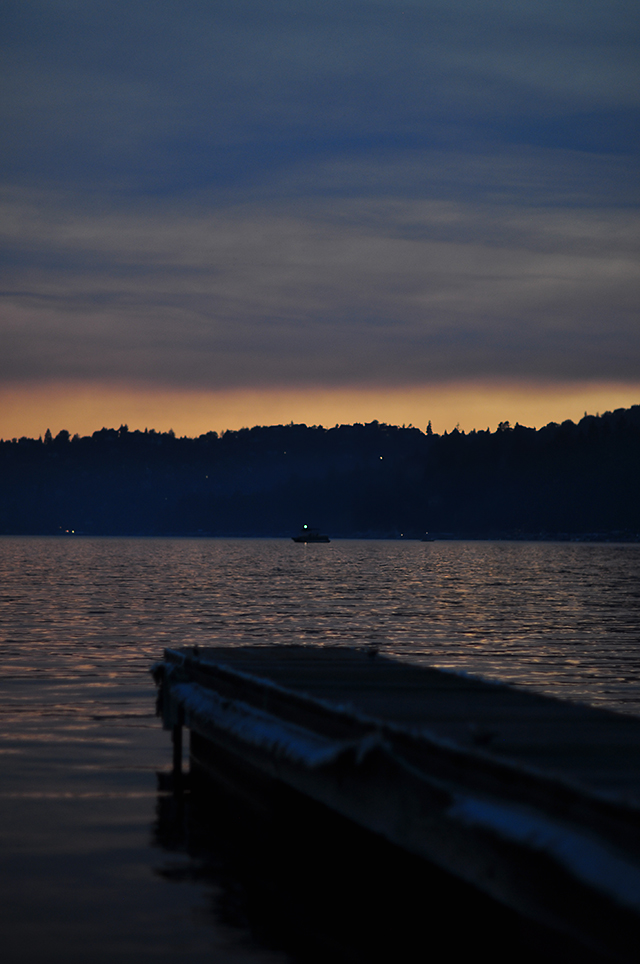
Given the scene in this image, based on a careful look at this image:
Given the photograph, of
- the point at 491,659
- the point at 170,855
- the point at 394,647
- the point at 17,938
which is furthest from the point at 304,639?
the point at 17,938

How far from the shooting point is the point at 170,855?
14.4 m

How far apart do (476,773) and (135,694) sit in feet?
63.3

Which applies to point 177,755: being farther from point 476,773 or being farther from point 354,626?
point 354,626

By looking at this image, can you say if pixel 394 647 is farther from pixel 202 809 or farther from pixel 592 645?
pixel 202 809

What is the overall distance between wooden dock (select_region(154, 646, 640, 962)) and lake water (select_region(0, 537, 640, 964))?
5.99ft

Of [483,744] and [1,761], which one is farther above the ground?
[483,744]

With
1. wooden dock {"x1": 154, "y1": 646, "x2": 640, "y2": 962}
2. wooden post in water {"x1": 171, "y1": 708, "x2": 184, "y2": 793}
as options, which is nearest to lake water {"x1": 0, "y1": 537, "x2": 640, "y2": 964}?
wooden post in water {"x1": 171, "y1": 708, "x2": 184, "y2": 793}

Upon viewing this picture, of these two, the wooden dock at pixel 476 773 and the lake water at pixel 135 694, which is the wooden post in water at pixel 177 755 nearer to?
the wooden dock at pixel 476 773

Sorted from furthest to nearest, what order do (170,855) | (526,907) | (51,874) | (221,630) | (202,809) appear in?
(221,630)
(202,809)
(170,855)
(51,874)
(526,907)

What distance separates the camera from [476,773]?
30.7ft

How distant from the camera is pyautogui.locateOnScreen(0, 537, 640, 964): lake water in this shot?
1180cm

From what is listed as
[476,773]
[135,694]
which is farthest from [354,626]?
[476,773]

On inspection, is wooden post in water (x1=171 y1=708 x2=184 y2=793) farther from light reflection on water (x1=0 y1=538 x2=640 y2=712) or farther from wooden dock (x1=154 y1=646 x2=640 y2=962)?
light reflection on water (x1=0 y1=538 x2=640 y2=712)

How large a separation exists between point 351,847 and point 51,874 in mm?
3693
